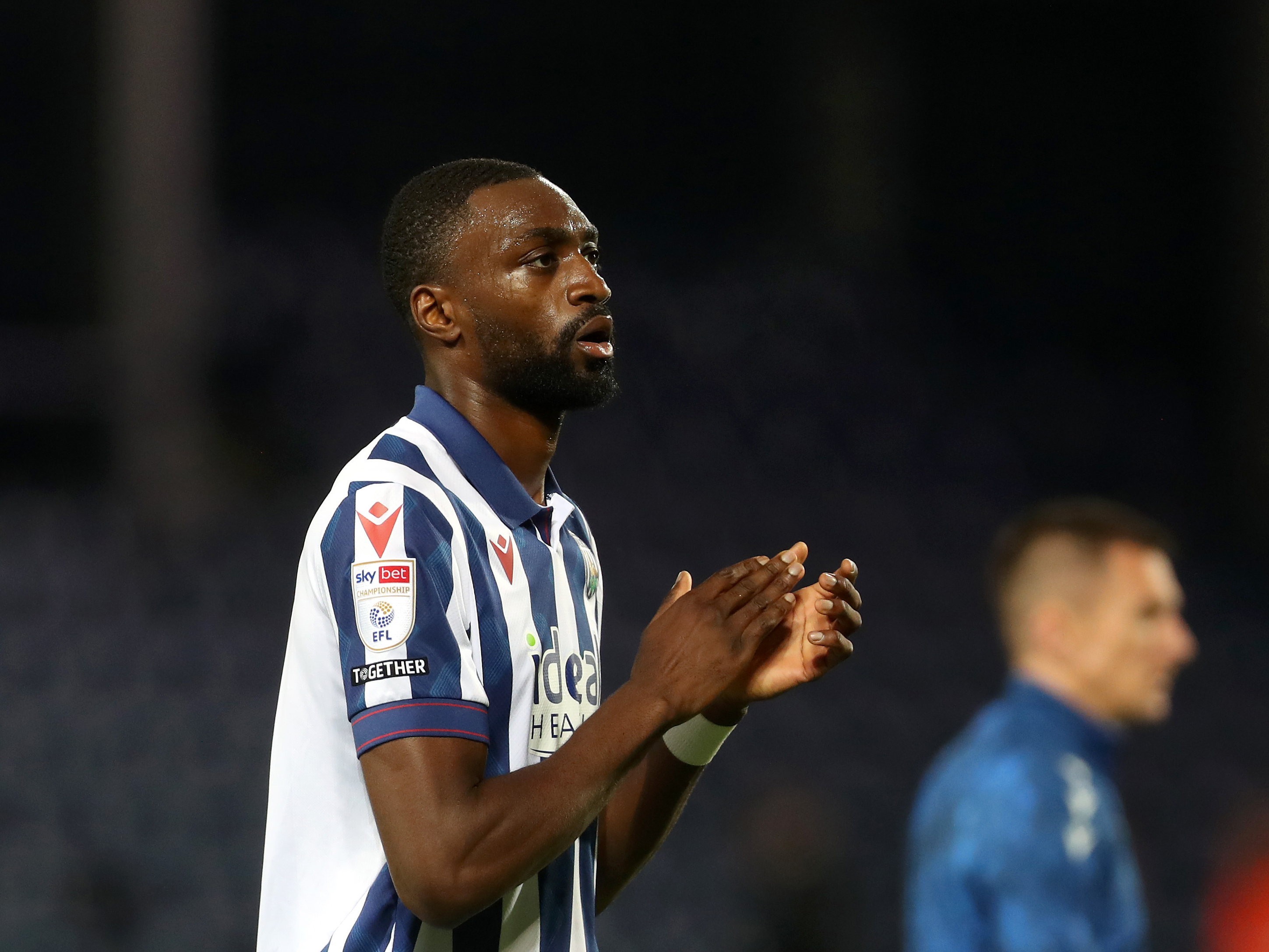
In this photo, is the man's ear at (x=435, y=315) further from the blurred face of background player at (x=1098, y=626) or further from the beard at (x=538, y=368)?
the blurred face of background player at (x=1098, y=626)

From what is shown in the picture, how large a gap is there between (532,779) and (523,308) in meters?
0.73

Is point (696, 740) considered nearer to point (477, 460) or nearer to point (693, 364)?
point (477, 460)

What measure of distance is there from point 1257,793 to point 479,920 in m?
5.93

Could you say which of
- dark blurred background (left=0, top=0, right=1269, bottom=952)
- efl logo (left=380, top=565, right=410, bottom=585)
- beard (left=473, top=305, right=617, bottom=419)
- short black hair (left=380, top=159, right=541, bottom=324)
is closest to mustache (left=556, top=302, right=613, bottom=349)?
beard (left=473, top=305, right=617, bottom=419)

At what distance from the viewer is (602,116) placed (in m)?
9.29

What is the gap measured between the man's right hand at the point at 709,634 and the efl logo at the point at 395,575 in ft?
1.00

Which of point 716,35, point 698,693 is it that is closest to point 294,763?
point 698,693

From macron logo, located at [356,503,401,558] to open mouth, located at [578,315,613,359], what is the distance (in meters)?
0.44

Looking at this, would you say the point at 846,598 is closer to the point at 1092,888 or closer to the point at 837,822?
the point at 1092,888

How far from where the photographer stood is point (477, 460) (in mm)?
2020

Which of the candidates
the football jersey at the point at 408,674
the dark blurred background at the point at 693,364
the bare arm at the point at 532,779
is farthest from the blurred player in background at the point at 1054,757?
the dark blurred background at the point at 693,364

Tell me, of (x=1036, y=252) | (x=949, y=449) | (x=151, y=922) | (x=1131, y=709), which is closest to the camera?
(x=1131, y=709)

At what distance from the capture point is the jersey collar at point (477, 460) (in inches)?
78.8

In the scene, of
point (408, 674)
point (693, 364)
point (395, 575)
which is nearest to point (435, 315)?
point (395, 575)
